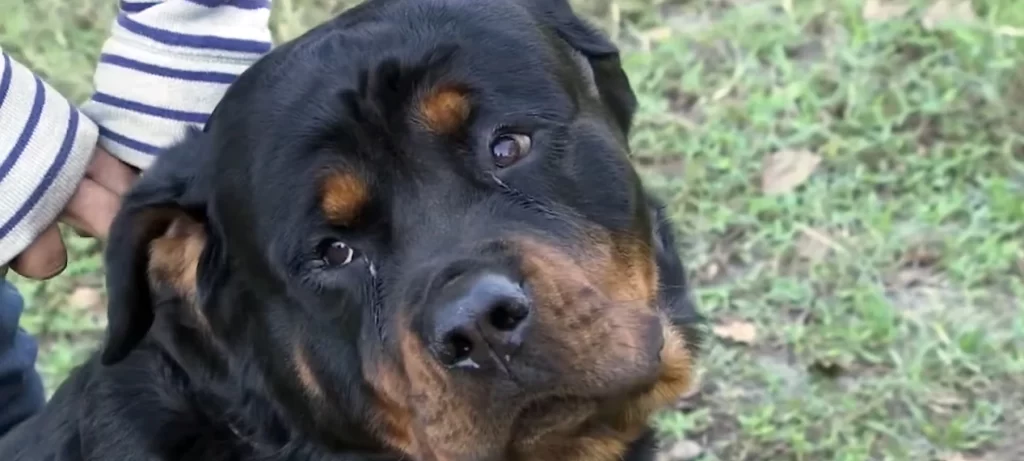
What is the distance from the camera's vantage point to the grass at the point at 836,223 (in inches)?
148

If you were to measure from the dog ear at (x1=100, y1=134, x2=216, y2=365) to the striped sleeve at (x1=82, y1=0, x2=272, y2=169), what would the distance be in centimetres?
22

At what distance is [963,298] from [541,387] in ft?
6.96

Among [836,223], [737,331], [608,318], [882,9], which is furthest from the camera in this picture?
[882,9]

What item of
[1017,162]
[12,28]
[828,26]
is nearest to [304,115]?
[1017,162]

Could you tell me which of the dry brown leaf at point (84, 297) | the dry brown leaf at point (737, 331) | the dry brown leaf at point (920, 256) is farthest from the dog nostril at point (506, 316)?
the dry brown leaf at point (84, 297)

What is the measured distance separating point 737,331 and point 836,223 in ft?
1.71

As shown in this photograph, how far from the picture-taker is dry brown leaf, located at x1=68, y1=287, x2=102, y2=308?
4691 mm

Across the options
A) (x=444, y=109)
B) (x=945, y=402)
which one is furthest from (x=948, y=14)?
(x=444, y=109)

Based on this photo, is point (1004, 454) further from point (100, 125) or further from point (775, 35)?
point (100, 125)

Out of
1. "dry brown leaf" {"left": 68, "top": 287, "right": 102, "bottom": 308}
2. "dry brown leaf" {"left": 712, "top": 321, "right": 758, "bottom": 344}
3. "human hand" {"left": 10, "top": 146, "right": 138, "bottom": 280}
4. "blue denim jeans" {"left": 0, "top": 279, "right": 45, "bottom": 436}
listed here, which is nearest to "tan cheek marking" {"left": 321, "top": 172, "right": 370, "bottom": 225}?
"human hand" {"left": 10, "top": 146, "right": 138, "bottom": 280}

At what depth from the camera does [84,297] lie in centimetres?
471

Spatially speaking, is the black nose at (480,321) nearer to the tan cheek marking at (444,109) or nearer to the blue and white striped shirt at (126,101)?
the tan cheek marking at (444,109)

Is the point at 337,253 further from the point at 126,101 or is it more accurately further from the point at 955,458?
the point at 955,458

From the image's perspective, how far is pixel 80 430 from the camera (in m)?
2.73
